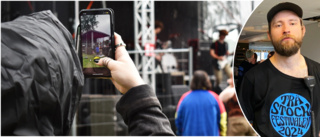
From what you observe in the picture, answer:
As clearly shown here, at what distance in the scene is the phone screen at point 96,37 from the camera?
2.58 feet

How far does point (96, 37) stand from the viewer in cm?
79

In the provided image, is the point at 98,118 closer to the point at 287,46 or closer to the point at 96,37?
the point at 96,37

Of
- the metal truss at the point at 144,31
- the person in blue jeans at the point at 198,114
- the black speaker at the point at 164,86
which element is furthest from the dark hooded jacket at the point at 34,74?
the black speaker at the point at 164,86

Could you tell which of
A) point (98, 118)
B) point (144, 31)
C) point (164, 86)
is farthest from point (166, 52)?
point (144, 31)

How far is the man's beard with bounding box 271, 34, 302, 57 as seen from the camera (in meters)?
0.78

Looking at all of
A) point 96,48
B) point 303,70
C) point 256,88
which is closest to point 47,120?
point 96,48

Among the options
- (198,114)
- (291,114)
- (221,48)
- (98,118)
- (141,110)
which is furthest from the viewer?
(98,118)

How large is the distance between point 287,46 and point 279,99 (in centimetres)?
12

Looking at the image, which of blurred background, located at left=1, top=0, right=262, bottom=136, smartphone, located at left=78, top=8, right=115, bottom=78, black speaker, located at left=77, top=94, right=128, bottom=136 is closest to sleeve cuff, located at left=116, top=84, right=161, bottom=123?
smartphone, located at left=78, top=8, right=115, bottom=78

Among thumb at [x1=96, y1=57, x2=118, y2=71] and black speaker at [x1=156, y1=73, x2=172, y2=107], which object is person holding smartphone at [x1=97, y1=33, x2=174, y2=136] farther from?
black speaker at [x1=156, y1=73, x2=172, y2=107]

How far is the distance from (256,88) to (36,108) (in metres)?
0.48

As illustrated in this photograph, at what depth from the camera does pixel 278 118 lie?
0.82 metres

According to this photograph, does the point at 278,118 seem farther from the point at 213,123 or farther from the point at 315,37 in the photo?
the point at 213,123

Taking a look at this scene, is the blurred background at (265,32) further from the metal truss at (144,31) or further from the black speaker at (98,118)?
the black speaker at (98,118)
